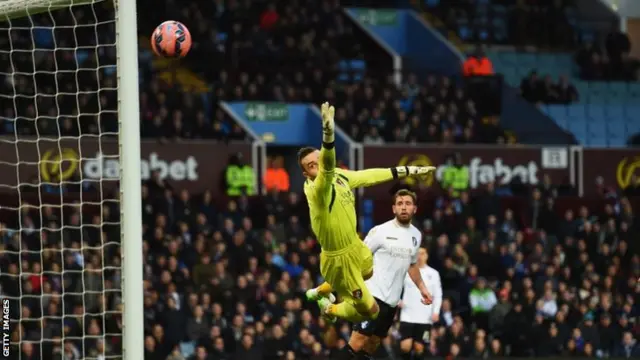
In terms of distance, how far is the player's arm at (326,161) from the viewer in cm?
1080

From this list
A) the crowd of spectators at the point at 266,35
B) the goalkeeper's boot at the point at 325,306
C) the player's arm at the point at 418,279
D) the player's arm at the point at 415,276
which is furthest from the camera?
the crowd of spectators at the point at 266,35

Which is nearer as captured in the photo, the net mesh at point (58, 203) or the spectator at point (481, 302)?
the net mesh at point (58, 203)

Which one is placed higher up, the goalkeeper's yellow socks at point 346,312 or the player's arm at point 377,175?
the player's arm at point 377,175

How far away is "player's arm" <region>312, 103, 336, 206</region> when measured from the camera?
1080 centimetres

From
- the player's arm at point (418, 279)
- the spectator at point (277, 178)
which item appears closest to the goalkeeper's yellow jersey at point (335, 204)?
the player's arm at point (418, 279)

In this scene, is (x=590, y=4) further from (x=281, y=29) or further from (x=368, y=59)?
(x=281, y=29)

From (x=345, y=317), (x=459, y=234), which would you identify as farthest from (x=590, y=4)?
(x=345, y=317)

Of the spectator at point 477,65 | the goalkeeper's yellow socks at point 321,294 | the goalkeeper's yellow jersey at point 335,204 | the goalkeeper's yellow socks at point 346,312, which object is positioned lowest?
the goalkeeper's yellow socks at point 346,312

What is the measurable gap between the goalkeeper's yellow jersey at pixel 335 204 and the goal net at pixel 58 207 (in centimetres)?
339

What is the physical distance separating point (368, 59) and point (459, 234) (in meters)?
6.77

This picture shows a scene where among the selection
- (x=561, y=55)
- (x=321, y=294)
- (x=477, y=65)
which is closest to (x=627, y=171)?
(x=477, y=65)

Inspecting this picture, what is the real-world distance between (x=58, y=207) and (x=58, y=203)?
0.95 m

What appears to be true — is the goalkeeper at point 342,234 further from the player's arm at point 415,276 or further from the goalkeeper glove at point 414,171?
the player's arm at point 415,276

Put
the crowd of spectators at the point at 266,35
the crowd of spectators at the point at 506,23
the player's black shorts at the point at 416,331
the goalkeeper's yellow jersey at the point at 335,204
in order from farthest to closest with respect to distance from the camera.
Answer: the crowd of spectators at the point at 506,23 → the crowd of spectators at the point at 266,35 → the player's black shorts at the point at 416,331 → the goalkeeper's yellow jersey at the point at 335,204
